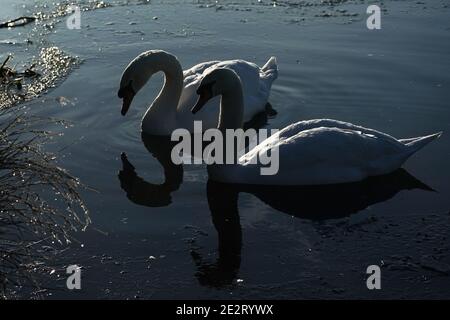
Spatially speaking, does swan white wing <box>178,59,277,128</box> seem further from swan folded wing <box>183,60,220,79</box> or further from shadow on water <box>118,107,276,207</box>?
shadow on water <box>118,107,276,207</box>

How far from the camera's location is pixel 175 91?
33.6ft

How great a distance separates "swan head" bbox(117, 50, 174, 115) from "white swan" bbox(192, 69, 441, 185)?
1.73 meters

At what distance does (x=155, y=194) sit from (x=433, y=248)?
301 centimetres

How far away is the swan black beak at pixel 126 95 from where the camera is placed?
9.97 meters

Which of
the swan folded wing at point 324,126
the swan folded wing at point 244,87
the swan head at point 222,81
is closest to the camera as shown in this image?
the swan folded wing at point 324,126

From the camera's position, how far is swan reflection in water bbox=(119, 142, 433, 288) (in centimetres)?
745

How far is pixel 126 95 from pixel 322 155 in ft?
10.2

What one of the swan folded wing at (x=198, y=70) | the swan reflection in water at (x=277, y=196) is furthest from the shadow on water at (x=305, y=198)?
the swan folded wing at (x=198, y=70)

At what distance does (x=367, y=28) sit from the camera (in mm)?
13836

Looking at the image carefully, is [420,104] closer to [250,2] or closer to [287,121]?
[287,121]

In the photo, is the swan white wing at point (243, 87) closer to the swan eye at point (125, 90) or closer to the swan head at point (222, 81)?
the swan eye at point (125, 90)

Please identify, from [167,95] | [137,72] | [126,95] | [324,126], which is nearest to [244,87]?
[167,95]

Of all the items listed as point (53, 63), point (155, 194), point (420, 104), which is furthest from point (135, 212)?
point (53, 63)

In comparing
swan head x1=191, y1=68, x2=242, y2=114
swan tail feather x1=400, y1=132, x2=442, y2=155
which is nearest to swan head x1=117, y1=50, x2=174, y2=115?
swan head x1=191, y1=68, x2=242, y2=114
